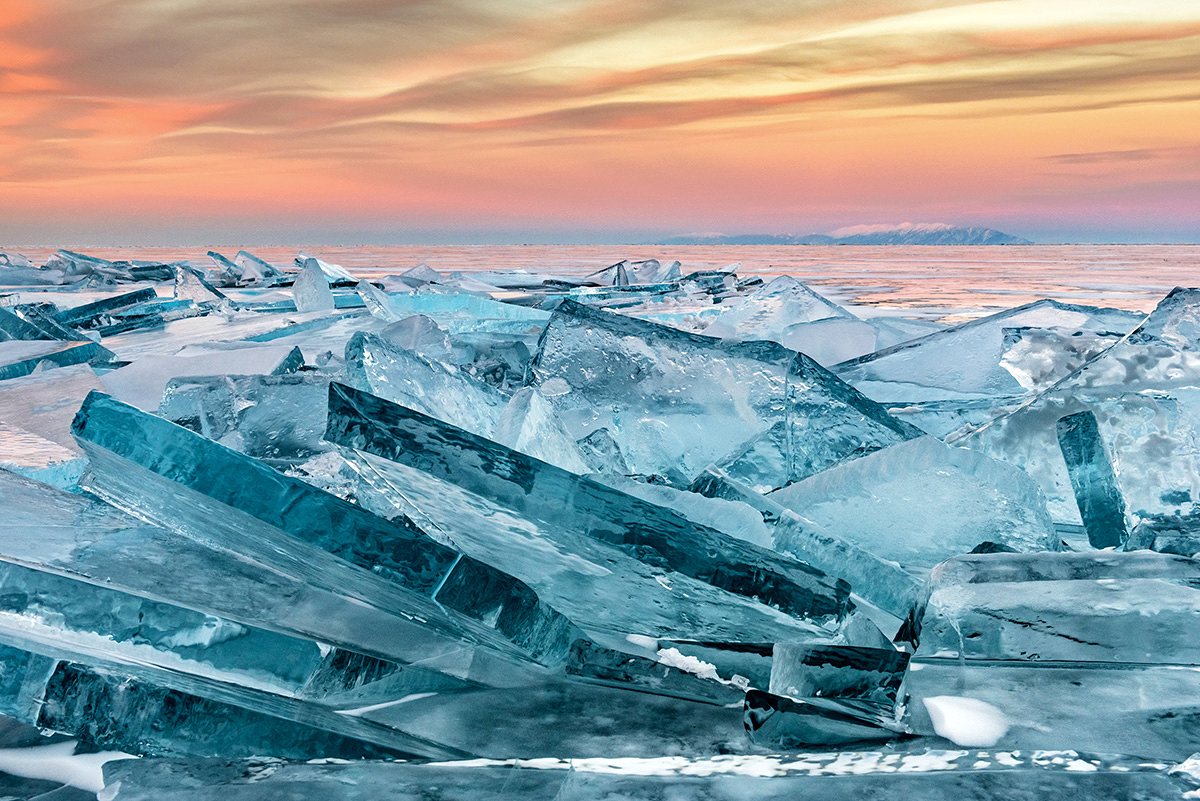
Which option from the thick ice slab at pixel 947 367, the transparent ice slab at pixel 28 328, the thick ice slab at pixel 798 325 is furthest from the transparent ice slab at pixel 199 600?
the transparent ice slab at pixel 28 328

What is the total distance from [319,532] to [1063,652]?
778 mm

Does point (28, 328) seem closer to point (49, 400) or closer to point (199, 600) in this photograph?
point (49, 400)

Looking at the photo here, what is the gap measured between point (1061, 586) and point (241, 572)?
0.93 m

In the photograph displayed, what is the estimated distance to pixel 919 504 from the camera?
4.58ft

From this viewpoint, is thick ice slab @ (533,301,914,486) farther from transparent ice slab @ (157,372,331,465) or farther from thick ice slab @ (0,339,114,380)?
thick ice slab @ (0,339,114,380)

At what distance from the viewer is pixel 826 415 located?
181 cm

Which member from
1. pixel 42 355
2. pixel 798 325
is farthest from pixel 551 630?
pixel 798 325

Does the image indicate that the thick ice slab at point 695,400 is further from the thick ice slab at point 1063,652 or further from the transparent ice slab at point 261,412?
the thick ice slab at point 1063,652

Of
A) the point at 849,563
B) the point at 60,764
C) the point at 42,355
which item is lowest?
the point at 60,764

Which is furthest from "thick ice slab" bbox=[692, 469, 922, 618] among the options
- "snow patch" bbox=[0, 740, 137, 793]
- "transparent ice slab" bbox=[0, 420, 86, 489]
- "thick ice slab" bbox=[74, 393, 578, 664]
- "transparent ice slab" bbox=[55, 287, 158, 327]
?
"transparent ice slab" bbox=[55, 287, 158, 327]

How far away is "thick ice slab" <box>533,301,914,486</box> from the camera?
180 cm

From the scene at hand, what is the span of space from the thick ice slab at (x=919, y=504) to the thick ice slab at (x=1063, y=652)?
0.29m

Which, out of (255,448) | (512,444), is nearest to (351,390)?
(512,444)

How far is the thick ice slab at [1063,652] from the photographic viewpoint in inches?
33.9
